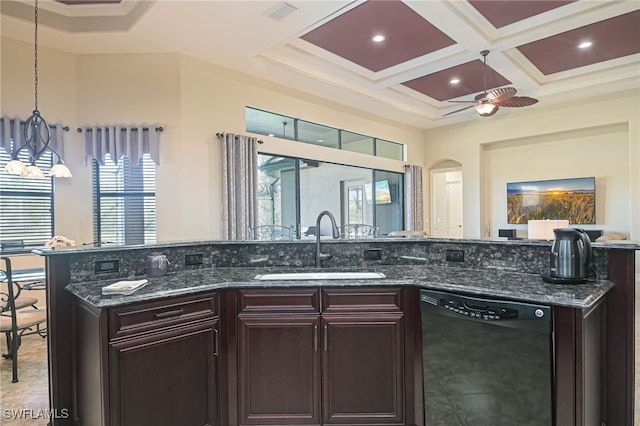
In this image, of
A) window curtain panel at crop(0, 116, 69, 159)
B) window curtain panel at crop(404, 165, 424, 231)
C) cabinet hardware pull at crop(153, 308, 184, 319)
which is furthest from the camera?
window curtain panel at crop(404, 165, 424, 231)

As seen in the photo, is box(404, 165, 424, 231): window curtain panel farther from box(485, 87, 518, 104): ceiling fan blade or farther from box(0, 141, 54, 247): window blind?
box(0, 141, 54, 247): window blind

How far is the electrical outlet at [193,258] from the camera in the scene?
2.54m

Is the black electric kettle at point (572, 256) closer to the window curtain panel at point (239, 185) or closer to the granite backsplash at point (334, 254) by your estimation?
the granite backsplash at point (334, 254)

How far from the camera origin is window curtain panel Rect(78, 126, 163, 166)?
429 cm

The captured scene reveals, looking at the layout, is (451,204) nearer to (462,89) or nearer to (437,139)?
(437,139)

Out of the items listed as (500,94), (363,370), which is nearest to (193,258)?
(363,370)

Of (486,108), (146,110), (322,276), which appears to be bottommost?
(322,276)

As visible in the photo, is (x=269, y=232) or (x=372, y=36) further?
(x=269, y=232)

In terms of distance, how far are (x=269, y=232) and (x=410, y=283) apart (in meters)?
3.75

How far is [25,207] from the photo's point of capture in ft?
13.5

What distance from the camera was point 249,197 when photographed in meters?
5.02

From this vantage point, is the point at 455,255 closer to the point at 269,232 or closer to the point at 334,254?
the point at 334,254

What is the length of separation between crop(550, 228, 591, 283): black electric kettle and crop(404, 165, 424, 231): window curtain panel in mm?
6036

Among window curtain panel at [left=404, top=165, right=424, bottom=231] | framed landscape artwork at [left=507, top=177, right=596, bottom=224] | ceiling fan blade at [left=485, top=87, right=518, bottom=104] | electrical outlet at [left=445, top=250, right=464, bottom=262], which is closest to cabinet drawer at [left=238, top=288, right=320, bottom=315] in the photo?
electrical outlet at [left=445, top=250, right=464, bottom=262]
